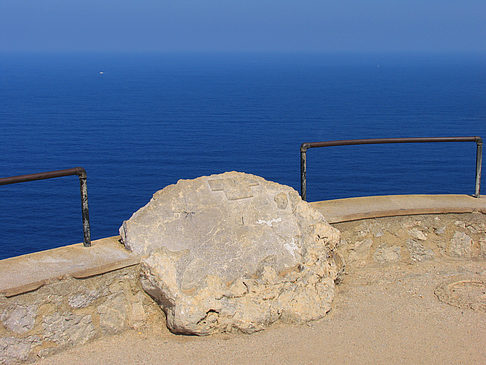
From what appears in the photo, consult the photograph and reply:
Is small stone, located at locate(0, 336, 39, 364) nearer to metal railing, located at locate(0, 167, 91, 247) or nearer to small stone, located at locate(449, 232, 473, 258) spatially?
metal railing, located at locate(0, 167, 91, 247)

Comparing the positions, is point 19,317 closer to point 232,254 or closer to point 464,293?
point 232,254

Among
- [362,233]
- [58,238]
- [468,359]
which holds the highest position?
[362,233]

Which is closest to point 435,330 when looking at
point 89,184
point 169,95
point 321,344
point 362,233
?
point 321,344

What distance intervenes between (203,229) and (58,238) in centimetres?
2474

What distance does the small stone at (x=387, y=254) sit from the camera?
5762 mm

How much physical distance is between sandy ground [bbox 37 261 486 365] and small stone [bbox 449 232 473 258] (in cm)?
87

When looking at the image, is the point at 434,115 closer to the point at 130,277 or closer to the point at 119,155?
the point at 119,155

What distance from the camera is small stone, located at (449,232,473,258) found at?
5.85 m

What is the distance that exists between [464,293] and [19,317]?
3.43 meters

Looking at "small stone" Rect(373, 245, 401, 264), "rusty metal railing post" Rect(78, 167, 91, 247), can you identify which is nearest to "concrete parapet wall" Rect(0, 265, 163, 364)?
"rusty metal railing post" Rect(78, 167, 91, 247)

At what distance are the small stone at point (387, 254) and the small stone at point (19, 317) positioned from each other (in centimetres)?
308

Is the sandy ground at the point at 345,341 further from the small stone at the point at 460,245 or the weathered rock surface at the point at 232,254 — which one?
the small stone at the point at 460,245

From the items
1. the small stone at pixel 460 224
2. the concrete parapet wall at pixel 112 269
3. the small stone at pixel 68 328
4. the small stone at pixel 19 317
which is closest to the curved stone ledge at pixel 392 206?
the concrete parapet wall at pixel 112 269

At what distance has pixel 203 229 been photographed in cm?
476
